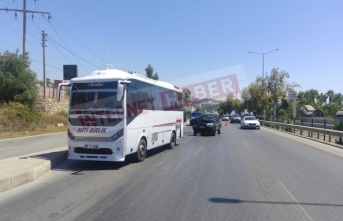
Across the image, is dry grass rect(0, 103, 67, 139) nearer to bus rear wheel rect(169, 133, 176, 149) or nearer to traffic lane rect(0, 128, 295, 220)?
bus rear wheel rect(169, 133, 176, 149)

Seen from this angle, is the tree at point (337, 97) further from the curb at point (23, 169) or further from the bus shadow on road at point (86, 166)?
the curb at point (23, 169)

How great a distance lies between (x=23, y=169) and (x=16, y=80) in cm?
2525

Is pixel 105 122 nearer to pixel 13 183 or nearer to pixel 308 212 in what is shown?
pixel 13 183

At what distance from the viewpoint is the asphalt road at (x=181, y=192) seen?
230 inches

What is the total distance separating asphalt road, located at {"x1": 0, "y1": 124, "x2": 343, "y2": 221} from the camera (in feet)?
19.2

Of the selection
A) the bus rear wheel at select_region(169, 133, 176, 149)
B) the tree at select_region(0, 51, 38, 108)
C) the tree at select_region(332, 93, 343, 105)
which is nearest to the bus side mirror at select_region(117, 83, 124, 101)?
the bus rear wheel at select_region(169, 133, 176, 149)

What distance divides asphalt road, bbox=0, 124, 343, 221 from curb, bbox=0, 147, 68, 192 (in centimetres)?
21

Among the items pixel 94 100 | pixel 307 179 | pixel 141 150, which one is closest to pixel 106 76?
pixel 94 100

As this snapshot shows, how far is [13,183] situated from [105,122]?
10.9 ft

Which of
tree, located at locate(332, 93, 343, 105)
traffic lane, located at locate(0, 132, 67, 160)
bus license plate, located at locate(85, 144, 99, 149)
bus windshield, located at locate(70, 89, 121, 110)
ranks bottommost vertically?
traffic lane, located at locate(0, 132, 67, 160)

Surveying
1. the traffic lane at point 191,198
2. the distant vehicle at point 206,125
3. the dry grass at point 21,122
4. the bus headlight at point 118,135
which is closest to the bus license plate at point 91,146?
the bus headlight at point 118,135

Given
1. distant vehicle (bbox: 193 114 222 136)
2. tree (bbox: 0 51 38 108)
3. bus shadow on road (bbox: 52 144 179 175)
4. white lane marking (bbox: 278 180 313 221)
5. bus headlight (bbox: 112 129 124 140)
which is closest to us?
white lane marking (bbox: 278 180 313 221)

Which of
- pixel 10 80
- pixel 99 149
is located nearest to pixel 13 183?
pixel 99 149

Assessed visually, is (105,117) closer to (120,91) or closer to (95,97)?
(95,97)
